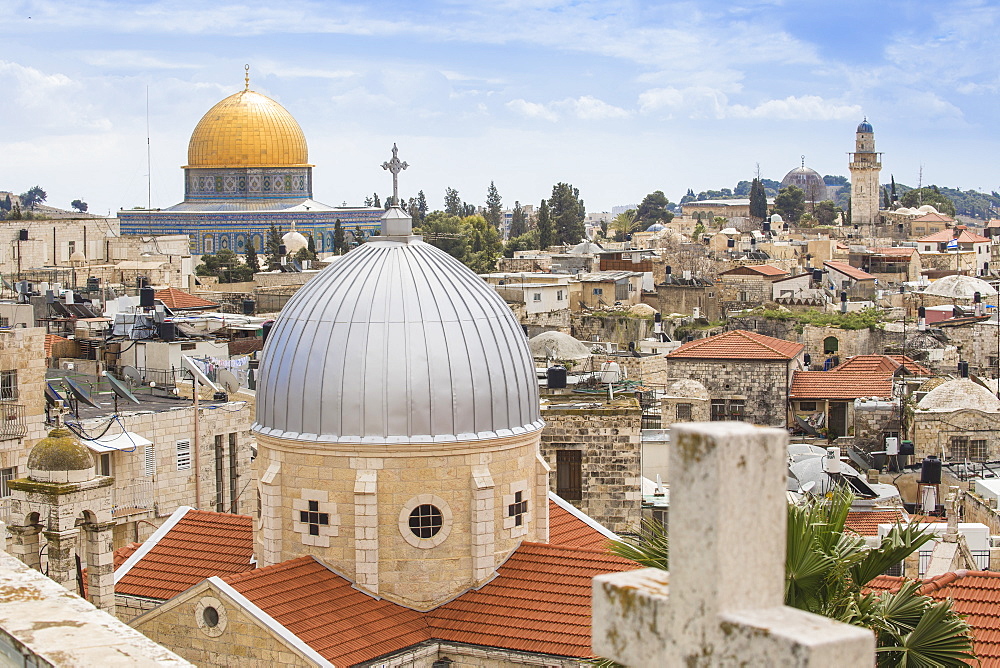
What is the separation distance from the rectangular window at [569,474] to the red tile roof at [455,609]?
4.86m

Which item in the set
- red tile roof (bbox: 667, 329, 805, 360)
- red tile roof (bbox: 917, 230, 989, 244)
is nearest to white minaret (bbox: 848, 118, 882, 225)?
red tile roof (bbox: 917, 230, 989, 244)

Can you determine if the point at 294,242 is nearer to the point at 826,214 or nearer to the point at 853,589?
the point at 826,214

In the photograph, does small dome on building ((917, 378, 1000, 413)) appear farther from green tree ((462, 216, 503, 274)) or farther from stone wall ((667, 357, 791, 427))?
green tree ((462, 216, 503, 274))

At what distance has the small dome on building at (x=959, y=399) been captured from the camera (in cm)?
3247

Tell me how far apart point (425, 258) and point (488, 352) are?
4.43 ft

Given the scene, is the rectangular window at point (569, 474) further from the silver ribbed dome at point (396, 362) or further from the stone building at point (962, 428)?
the stone building at point (962, 428)

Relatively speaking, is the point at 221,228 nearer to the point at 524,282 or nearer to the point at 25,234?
the point at 25,234

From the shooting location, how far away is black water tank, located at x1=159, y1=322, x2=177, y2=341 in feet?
98.5

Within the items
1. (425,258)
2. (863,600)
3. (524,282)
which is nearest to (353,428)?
(425,258)

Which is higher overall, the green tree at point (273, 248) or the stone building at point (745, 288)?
the green tree at point (273, 248)

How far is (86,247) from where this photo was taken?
7062cm

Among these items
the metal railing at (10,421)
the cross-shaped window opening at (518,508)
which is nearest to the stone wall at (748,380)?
the metal railing at (10,421)

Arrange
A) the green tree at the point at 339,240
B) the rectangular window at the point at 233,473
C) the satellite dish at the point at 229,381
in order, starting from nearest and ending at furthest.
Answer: the rectangular window at the point at 233,473 → the satellite dish at the point at 229,381 → the green tree at the point at 339,240

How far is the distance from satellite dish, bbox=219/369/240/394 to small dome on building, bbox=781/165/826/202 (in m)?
135
